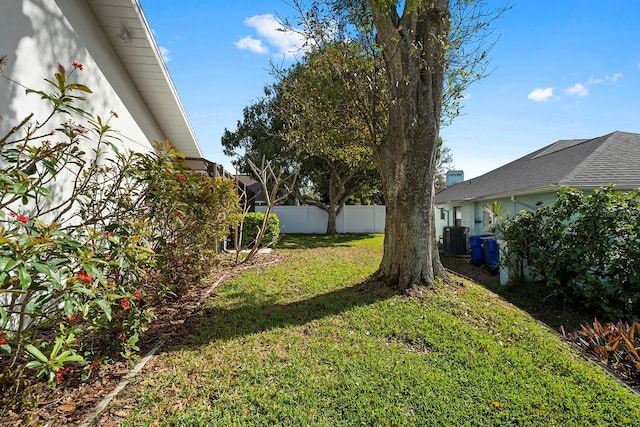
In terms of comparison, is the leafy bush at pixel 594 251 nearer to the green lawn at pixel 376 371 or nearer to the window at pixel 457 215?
the green lawn at pixel 376 371

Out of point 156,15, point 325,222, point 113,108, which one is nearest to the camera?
point 113,108

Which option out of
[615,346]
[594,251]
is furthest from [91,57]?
[594,251]

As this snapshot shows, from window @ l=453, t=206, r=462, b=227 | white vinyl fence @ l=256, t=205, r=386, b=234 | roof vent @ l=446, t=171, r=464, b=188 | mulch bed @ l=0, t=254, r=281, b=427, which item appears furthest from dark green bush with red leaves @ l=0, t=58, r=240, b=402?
roof vent @ l=446, t=171, r=464, b=188

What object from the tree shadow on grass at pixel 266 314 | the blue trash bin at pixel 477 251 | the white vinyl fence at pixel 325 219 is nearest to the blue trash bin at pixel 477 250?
the blue trash bin at pixel 477 251

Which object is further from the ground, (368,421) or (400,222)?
(400,222)

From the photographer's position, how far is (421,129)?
5.89 meters

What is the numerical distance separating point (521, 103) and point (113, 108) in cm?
1094

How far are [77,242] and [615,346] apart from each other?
19.8 feet

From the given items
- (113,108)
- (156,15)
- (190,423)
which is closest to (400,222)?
(190,423)

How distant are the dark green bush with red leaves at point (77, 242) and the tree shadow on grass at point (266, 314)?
2.65 ft

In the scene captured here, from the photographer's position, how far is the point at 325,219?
79.2 feet

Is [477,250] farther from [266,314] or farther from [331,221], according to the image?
[331,221]

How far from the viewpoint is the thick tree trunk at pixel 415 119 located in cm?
590

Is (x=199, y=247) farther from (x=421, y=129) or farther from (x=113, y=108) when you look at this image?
(x=421, y=129)
